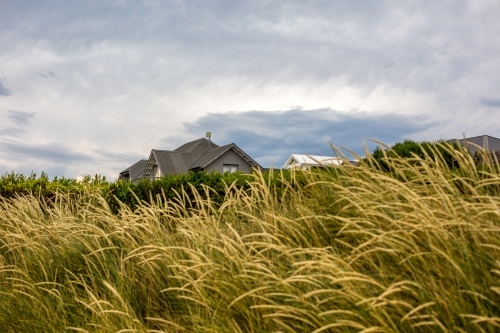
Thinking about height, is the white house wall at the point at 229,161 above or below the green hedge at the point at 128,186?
above

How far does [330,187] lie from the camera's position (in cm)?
481

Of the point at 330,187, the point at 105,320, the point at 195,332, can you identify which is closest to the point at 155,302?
the point at 105,320

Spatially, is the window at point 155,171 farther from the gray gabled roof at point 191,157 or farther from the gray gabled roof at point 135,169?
the gray gabled roof at point 135,169

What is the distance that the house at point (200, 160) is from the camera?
1545 inches

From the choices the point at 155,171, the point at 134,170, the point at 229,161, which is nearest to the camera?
the point at 229,161

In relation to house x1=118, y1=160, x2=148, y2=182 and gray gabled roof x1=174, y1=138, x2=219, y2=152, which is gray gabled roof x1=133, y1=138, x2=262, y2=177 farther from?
house x1=118, y1=160, x2=148, y2=182

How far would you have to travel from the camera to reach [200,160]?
136ft

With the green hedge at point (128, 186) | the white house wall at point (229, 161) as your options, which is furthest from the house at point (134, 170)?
the green hedge at point (128, 186)

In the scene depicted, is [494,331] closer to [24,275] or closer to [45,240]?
[24,275]

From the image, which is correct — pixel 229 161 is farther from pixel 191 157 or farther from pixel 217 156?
pixel 191 157

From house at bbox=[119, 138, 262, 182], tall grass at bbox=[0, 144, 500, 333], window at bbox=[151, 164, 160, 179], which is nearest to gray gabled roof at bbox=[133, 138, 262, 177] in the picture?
house at bbox=[119, 138, 262, 182]

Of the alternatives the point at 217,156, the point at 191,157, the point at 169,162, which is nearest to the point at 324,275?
the point at 217,156

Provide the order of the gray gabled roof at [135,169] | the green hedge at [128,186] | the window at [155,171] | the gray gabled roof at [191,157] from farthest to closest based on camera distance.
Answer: the gray gabled roof at [135,169] < the window at [155,171] < the gray gabled roof at [191,157] < the green hedge at [128,186]

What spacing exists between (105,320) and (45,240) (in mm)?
3111
